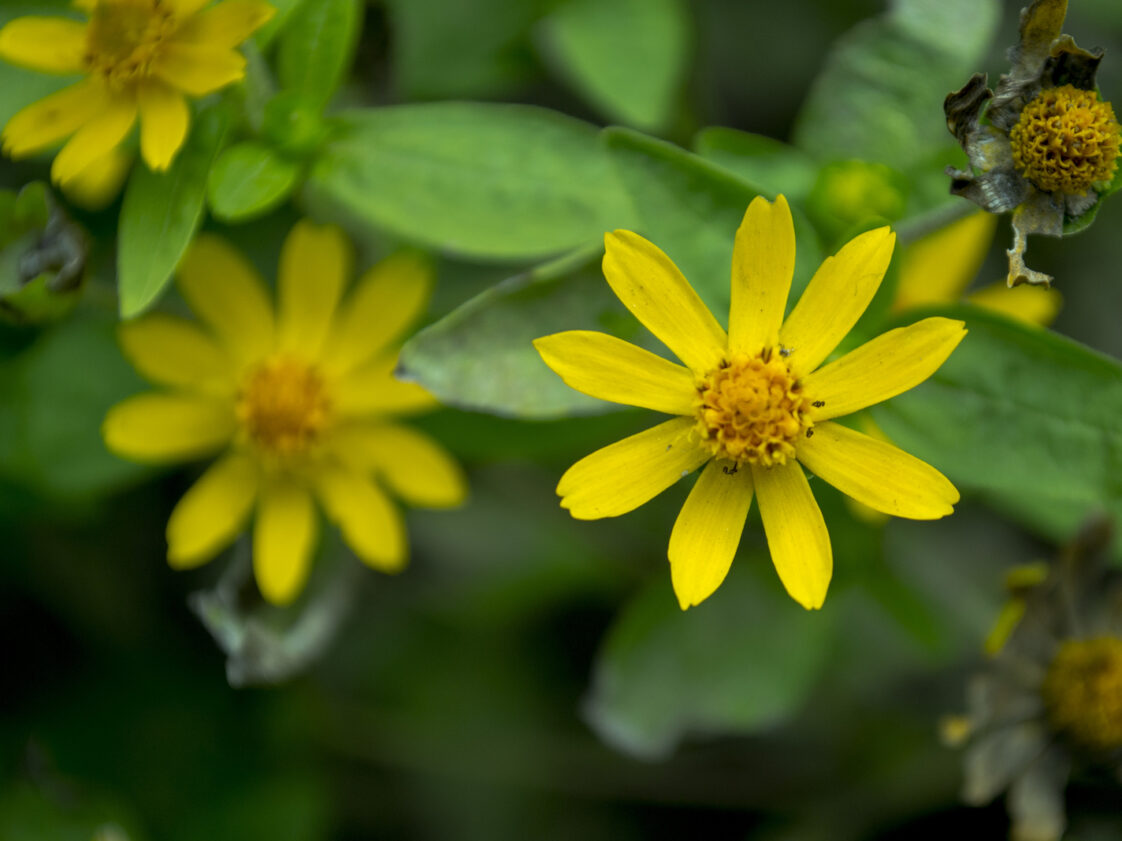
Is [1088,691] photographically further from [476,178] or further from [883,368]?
[476,178]

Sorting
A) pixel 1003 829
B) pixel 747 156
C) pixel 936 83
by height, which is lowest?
pixel 1003 829

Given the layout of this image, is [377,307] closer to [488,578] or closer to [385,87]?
[385,87]

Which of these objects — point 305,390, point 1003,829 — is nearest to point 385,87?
point 305,390

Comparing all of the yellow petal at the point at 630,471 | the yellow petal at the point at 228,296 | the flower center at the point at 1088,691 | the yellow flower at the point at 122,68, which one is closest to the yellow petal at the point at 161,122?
the yellow flower at the point at 122,68

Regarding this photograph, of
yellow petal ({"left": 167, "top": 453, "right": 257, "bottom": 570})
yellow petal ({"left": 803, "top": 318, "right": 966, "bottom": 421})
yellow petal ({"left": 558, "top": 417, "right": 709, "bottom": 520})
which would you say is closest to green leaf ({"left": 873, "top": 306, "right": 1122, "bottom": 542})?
yellow petal ({"left": 803, "top": 318, "right": 966, "bottom": 421})

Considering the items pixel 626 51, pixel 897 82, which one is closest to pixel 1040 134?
pixel 897 82

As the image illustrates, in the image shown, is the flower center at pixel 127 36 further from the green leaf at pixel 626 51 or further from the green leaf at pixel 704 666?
the green leaf at pixel 704 666
